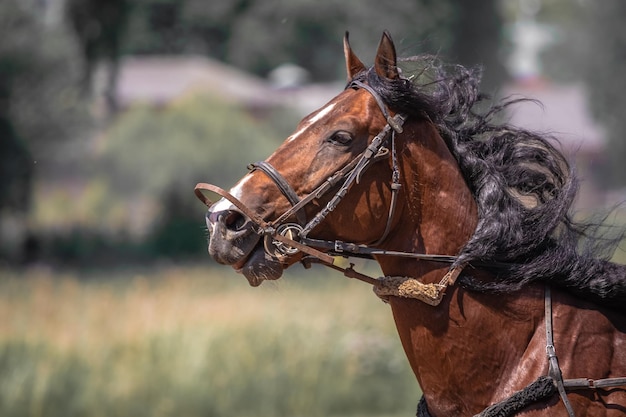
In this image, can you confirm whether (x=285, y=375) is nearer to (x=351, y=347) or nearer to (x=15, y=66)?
(x=351, y=347)

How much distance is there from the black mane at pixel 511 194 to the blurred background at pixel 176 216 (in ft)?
1.03

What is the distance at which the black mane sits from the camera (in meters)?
3.58

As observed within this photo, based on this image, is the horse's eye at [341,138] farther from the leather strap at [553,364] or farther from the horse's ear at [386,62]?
the leather strap at [553,364]

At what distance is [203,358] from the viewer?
1009 centimetres

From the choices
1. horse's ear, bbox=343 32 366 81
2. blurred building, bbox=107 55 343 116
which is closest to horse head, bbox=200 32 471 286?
horse's ear, bbox=343 32 366 81

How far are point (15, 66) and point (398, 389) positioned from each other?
12668 mm

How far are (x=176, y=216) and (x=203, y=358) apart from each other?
14250 millimetres

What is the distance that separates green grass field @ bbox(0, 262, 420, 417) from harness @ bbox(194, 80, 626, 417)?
6362 millimetres

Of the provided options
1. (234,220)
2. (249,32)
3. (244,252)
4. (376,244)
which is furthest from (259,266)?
(249,32)

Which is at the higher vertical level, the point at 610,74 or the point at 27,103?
the point at 610,74

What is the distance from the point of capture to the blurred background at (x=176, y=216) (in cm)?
976

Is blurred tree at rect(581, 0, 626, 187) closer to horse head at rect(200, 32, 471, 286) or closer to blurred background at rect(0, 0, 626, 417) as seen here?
blurred background at rect(0, 0, 626, 417)

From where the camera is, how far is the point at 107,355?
9.91 meters

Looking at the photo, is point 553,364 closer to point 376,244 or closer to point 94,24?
point 376,244
